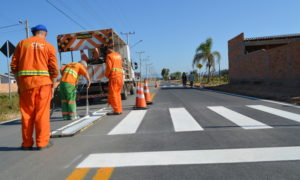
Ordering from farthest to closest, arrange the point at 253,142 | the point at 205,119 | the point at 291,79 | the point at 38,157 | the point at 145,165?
the point at 291,79, the point at 205,119, the point at 253,142, the point at 38,157, the point at 145,165

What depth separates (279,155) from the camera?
330cm

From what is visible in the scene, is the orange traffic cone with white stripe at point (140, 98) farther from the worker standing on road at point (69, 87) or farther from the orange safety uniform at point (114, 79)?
the worker standing on road at point (69, 87)

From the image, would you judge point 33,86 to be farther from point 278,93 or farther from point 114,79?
point 278,93

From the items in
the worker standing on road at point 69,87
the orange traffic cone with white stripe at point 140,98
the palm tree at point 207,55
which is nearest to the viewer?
the worker standing on road at point 69,87

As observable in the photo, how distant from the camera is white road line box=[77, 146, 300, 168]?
10.4 ft

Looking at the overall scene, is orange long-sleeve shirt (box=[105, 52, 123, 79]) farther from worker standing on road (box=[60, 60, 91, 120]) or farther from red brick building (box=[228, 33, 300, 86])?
red brick building (box=[228, 33, 300, 86])

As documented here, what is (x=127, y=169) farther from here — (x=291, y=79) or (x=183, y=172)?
(x=291, y=79)

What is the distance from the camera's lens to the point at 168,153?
3.54m

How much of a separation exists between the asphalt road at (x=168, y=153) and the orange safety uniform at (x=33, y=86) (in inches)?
14.2

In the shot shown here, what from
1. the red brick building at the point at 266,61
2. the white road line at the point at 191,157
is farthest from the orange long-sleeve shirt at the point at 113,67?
the red brick building at the point at 266,61

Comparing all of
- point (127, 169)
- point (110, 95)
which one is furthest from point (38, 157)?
point (110, 95)

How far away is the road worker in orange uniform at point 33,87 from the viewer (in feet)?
12.8

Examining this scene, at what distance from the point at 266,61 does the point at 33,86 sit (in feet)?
56.7

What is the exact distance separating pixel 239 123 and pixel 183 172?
3064 millimetres
